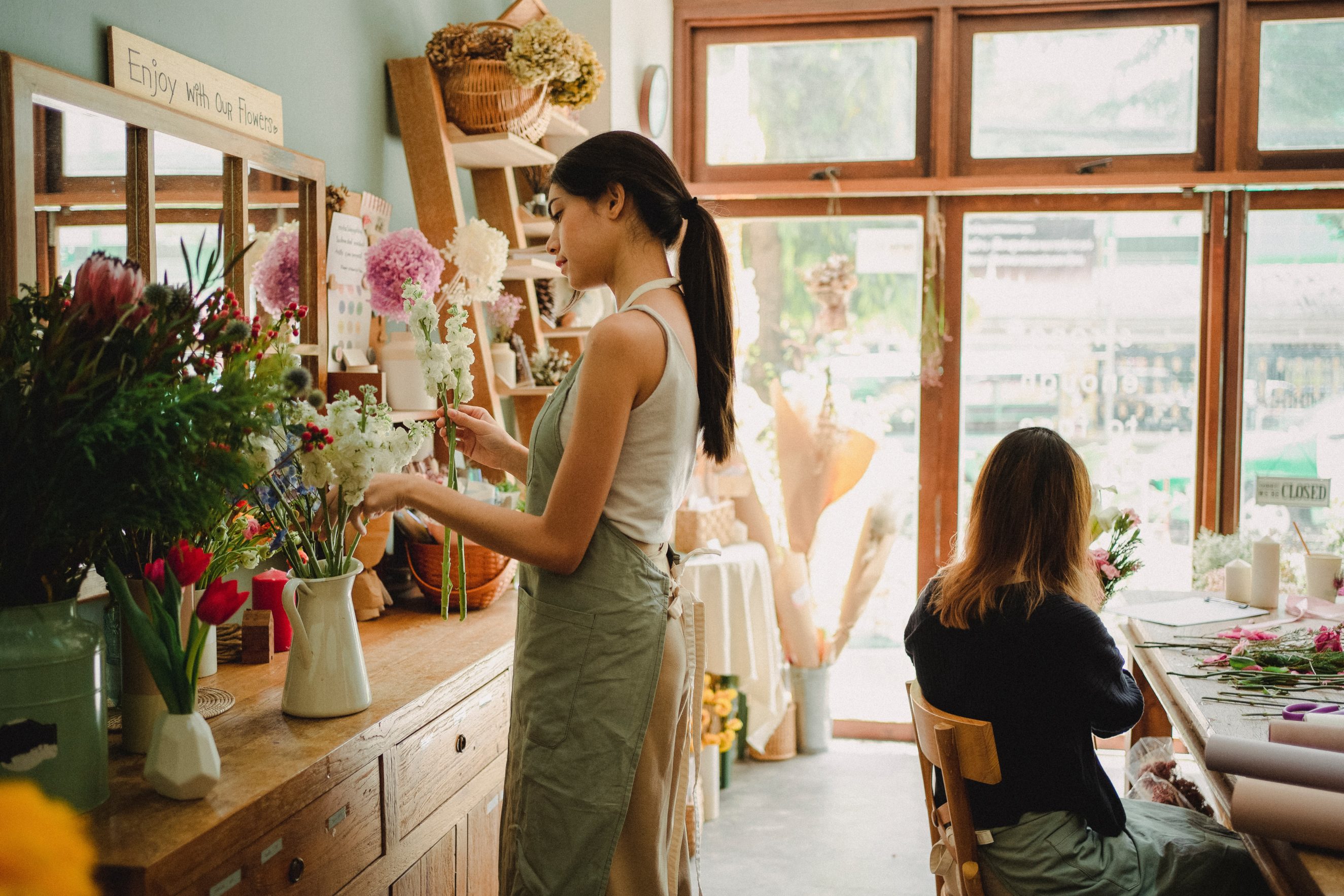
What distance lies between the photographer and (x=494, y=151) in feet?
8.46

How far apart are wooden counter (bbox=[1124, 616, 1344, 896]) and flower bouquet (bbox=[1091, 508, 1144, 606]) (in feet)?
0.48

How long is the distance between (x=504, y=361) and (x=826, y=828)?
1799mm

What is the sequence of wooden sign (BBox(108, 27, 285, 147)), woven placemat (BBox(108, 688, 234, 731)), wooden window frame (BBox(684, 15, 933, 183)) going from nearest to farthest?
woven placemat (BBox(108, 688, 234, 731))
wooden sign (BBox(108, 27, 285, 147))
wooden window frame (BBox(684, 15, 933, 183))

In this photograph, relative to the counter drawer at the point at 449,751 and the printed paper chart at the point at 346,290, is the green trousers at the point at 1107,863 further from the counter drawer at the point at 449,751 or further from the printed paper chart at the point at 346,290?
the printed paper chart at the point at 346,290

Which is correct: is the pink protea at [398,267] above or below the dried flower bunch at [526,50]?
below

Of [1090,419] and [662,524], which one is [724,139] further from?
[662,524]

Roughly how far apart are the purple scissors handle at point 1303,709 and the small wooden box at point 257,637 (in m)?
1.71

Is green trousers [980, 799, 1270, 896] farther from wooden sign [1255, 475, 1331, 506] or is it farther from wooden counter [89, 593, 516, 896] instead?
wooden sign [1255, 475, 1331, 506]

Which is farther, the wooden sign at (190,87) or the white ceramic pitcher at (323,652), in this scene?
the wooden sign at (190,87)

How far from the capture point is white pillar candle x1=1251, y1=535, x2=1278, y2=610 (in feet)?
8.34

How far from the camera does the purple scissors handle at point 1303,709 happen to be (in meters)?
1.68

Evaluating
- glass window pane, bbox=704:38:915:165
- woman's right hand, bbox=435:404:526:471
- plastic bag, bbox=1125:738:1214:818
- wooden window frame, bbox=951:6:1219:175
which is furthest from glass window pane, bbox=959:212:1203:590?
woman's right hand, bbox=435:404:526:471

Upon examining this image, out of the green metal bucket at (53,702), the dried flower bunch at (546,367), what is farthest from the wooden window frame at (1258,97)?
the green metal bucket at (53,702)

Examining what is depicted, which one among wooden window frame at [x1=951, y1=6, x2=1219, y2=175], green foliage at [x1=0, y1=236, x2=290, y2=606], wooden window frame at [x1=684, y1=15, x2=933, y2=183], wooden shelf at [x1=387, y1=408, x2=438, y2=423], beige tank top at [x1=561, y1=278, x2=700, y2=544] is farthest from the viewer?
wooden window frame at [x1=684, y1=15, x2=933, y2=183]
